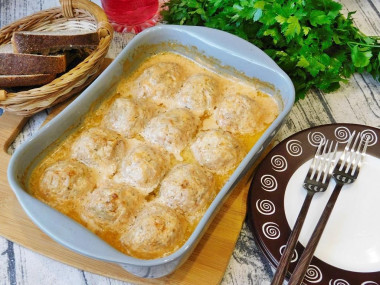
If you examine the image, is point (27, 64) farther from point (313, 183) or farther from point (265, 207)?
point (313, 183)

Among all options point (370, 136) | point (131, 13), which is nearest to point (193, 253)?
point (370, 136)

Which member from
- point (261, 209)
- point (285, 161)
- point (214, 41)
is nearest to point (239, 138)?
point (285, 161)

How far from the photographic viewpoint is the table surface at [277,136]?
141 cm

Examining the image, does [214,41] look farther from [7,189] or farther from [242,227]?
[7,189]

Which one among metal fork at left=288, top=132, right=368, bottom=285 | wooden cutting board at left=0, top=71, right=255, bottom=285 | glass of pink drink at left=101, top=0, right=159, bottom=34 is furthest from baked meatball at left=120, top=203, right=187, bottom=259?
glass of pink drink at left=101, top=0, right=159, bottom=34

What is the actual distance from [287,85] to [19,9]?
1529 mm

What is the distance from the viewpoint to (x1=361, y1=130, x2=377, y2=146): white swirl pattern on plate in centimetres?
157

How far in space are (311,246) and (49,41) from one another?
1.25 m

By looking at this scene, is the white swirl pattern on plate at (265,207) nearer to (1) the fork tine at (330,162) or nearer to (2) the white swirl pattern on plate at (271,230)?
(2) the white swirl pattern on plate at (271,230)

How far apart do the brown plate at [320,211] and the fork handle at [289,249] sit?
2.0 inches

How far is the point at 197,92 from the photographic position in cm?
164

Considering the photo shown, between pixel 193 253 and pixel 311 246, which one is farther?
pixel 193 253

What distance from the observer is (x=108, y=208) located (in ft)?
4.31

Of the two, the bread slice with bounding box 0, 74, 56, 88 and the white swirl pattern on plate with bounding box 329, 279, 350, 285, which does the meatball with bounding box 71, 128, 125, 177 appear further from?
the white swirl pattern on plate with bounding box 329, 279, 350, 285
